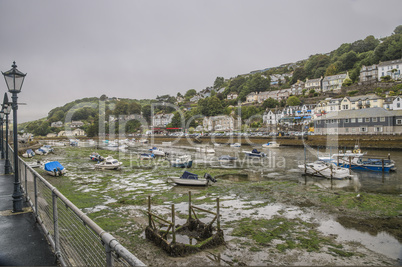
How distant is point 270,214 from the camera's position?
526 inches

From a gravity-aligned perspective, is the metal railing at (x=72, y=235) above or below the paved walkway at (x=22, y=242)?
above

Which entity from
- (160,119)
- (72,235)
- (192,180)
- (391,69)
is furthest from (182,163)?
(160,119)

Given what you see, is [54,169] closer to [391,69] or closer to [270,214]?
[270,214]

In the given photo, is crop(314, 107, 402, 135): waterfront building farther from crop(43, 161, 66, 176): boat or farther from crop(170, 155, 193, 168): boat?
crop(43, 161, 66, 176): boat

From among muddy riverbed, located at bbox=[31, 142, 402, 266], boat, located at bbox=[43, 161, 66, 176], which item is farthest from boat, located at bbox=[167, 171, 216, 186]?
boat, located at bbox=[43, 161, 66, 176]

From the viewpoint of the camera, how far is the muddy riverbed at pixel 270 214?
898cm

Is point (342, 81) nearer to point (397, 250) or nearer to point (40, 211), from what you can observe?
point (397, 250)

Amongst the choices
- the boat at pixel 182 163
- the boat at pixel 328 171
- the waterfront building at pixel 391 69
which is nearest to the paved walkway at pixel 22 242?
the boat at pixel 182 163

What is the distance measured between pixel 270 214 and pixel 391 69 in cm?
10188

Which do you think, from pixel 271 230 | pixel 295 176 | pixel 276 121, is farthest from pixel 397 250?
pixel 276 121

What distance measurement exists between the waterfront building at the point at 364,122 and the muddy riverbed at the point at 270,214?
3097 cm

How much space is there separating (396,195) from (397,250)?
991cm

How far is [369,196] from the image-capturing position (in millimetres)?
16547

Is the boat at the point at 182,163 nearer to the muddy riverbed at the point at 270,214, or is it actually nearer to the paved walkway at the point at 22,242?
the muddy riverbed at the point at 270,214
